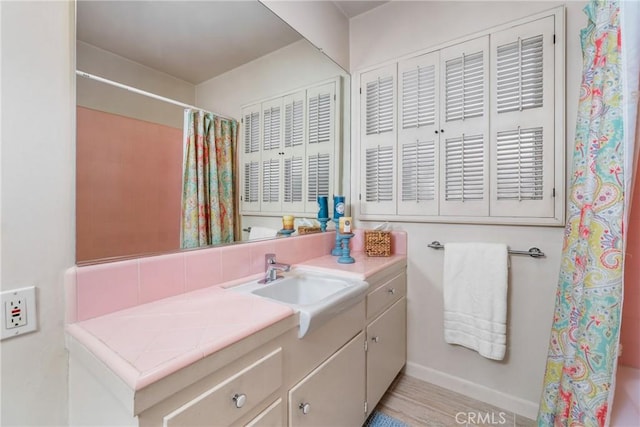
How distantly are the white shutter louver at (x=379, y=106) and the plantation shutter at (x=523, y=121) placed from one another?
2.03ft

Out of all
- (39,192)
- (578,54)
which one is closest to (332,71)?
(578,54)

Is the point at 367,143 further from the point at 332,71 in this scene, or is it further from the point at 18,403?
the point at 18,403

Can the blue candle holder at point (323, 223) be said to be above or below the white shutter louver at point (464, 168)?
below

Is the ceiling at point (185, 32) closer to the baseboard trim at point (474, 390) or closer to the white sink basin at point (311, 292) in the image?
the white sink basin at point (311, 292)

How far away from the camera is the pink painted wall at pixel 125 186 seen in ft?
2.94

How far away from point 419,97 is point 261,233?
134cm

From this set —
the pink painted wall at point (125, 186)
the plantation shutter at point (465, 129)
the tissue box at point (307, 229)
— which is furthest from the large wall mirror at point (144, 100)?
the plantation shutter at point (465, 129)

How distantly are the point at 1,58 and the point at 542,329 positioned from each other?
7.93 ft

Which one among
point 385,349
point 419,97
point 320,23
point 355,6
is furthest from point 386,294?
point 355,6

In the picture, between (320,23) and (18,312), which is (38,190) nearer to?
(18,312)

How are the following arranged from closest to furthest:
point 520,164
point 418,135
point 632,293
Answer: point 632,293, point 520,164, point 418,135

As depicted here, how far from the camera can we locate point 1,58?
729 mm

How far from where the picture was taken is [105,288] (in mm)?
893

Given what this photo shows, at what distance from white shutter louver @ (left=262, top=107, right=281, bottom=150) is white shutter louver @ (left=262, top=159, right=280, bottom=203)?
0.30 ft
